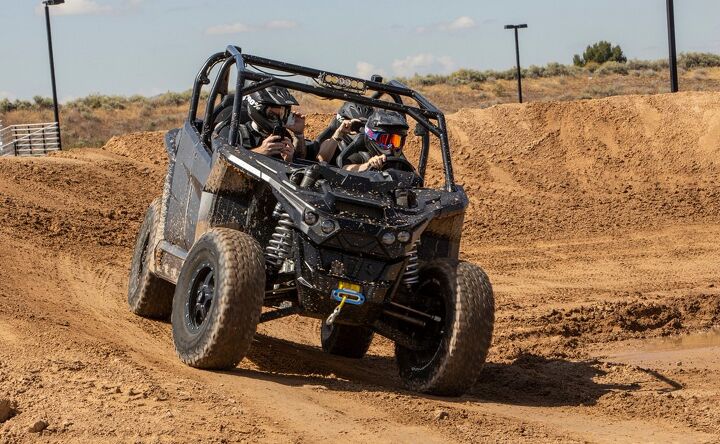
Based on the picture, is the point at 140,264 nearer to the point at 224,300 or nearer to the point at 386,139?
the point at 386,139

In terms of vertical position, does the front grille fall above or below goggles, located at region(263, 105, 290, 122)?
below

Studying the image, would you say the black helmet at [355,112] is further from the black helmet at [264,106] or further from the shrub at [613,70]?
the shrub at [613,70]

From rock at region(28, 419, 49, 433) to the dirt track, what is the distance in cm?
3

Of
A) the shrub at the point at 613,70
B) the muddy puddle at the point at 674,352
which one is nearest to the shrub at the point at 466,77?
the shrub at the point at 613,70

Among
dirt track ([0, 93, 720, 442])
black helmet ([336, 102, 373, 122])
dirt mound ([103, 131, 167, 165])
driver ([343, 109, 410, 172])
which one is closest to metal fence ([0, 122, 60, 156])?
dirt mound ([103, 131, 167, 165])

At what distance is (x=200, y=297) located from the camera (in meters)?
7.36

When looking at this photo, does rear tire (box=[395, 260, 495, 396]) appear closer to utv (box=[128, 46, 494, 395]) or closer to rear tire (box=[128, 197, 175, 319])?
utv (box=[128, 46, 494, 395])

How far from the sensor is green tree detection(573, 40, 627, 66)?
2667 inches

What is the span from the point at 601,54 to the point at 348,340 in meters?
61.6

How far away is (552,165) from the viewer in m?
23.3

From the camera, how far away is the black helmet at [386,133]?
28.7 ft

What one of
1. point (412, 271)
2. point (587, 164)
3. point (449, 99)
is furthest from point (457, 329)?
point (449, 99)

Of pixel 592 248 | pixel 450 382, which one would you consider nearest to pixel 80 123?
pixel 592 248

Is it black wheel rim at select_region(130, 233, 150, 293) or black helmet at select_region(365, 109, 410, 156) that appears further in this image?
black wheel rim at select_region(130, 233, 150, 293)
